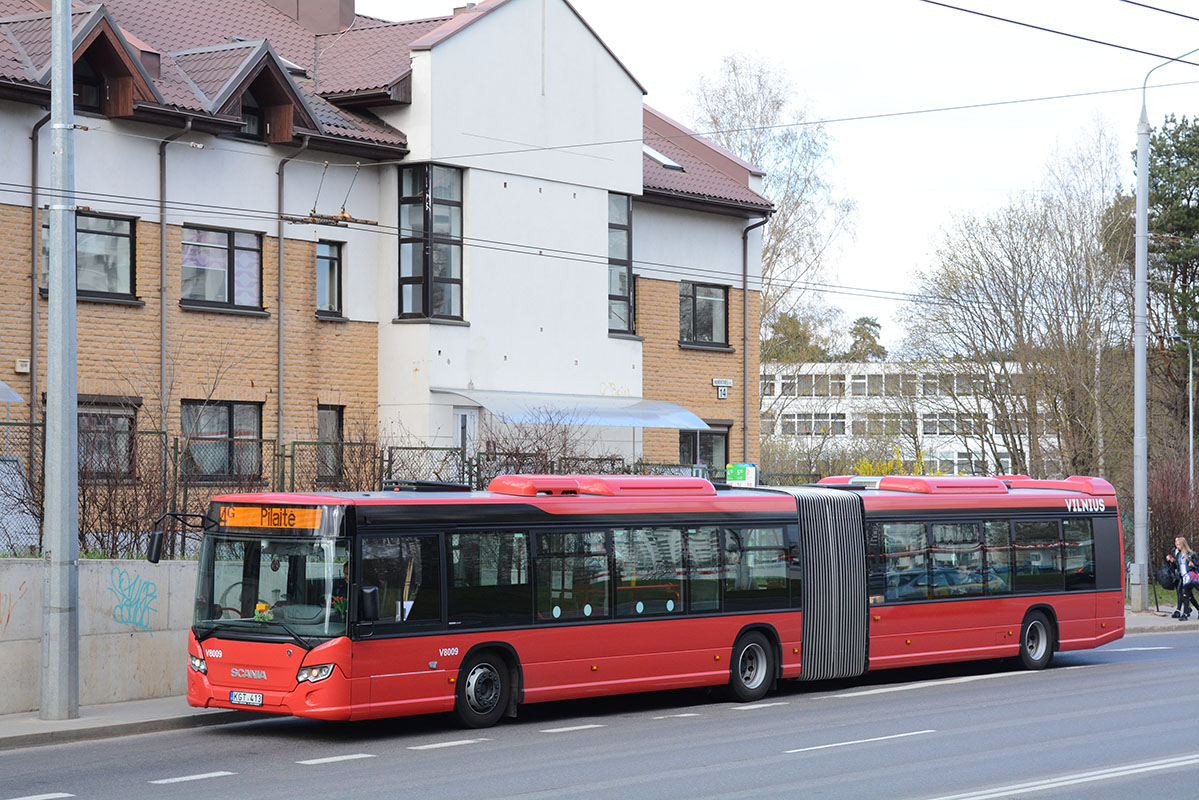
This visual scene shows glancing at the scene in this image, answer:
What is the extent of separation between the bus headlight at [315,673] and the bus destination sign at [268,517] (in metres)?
1.34

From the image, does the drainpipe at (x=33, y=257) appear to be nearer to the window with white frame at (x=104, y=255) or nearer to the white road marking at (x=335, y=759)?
the window with white frame at (x=104, y=255)

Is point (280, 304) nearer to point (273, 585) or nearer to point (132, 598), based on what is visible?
point (132, 598)

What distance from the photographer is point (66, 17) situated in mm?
14984

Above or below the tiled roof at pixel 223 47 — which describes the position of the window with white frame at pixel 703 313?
below

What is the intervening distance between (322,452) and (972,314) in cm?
3072

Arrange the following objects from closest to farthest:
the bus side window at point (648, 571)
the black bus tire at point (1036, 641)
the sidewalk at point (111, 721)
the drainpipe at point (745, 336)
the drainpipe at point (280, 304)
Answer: the sidewalk at point (111, 721) < the bus side window at point (648, 571) < the black bus tire at point (1036, 641) < the drainpipe at point (280, 304) < the drainpipe at point (745, 336)

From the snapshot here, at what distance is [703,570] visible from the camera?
18.2m

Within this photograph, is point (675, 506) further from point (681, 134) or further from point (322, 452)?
point (681, 134)

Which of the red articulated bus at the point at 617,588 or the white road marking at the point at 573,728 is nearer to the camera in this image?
the red articulated bus at the point at 617,588

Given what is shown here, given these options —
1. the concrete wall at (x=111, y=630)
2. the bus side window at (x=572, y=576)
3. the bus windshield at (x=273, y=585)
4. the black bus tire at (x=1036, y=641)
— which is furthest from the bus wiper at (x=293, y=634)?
the black bus tire at (x=1036, y=641)

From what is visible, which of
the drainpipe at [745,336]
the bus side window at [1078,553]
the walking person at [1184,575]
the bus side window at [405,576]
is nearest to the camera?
the bus side window at [405,576]

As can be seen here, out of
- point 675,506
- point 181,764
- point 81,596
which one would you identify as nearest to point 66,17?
point 81,596

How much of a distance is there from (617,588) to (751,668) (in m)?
2.53

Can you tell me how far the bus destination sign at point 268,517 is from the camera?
48.9ft
